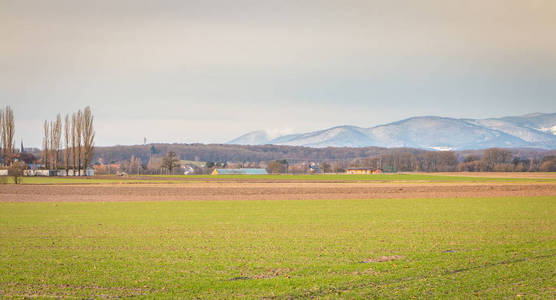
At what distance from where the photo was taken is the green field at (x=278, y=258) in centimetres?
1106

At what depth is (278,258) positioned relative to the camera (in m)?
14.8

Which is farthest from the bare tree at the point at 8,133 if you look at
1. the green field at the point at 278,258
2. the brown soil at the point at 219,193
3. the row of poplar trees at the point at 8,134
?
the green field at the point at 278,258

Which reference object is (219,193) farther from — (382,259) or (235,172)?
(235,172)

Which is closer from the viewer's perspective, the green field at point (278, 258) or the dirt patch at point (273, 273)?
the green field at point (278, 258)

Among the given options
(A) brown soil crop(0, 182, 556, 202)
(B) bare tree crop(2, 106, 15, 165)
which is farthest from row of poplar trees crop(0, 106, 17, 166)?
(A) brown soil crop(0, 182, 556, 202)

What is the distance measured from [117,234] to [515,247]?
54.0ft

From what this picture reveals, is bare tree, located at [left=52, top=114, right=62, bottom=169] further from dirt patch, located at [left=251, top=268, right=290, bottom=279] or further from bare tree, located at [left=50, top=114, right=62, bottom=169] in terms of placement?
dirt patch, located at [left=251, top=268, right=290, bottom=279]

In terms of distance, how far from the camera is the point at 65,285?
1139cm

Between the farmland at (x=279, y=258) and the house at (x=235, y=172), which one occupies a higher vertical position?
the farmland at (x=279, y=258)

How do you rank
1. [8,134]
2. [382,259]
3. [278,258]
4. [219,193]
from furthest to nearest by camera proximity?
1. [8,134]
2. [219,193]
3. [278,258]
4. [382,259]

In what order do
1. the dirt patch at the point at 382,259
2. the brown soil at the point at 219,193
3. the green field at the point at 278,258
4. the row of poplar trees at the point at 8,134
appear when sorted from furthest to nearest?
the row of poplar trees at the point at 8,134
the brown soil at the point at 219,193
the dirt patch at the point at 382,259
the green field at the point at 278,258

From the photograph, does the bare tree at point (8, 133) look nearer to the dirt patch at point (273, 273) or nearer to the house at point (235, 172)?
the house at point (235, 172)

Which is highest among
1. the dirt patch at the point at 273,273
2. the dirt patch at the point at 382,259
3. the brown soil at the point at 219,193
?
the dirt patch at the point at 273,273

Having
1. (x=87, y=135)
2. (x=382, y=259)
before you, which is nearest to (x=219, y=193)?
(x=382, y=259)
